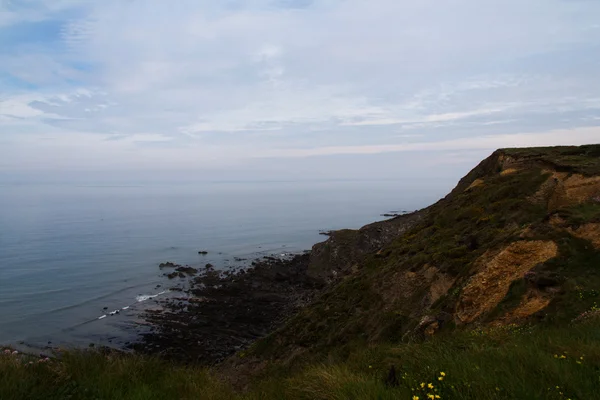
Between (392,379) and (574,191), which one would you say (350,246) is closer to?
(574,191)

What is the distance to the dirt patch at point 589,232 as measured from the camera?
1077 cm

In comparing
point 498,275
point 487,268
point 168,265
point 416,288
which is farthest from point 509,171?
point 168,265

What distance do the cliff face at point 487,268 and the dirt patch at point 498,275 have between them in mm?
29

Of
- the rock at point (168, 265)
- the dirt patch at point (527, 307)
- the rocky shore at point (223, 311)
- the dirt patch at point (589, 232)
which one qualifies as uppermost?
the dirt patch at point (589, 232)

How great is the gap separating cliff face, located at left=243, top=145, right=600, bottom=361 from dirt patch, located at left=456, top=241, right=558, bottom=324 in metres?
0.03

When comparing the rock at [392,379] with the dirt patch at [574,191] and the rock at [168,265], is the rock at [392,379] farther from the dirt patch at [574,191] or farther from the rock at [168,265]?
the rock at [168,265]

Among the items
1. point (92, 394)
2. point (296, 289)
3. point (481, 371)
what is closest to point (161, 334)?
point (296, 289)

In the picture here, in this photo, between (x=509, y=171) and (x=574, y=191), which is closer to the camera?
(x=574, y=191)

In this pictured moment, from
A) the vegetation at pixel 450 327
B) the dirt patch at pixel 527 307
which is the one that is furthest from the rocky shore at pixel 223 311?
the dirt patch at pixel 527 307

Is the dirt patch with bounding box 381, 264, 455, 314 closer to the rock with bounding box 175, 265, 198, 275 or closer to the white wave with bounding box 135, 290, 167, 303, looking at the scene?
the white wave with bounding box 135, 290, 167, 303

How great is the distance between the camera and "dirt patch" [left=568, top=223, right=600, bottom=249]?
10767 millimetres

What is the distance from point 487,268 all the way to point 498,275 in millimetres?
405

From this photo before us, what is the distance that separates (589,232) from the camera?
11.2 m

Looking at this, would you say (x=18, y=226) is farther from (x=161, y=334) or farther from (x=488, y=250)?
(x=488, y=250)
